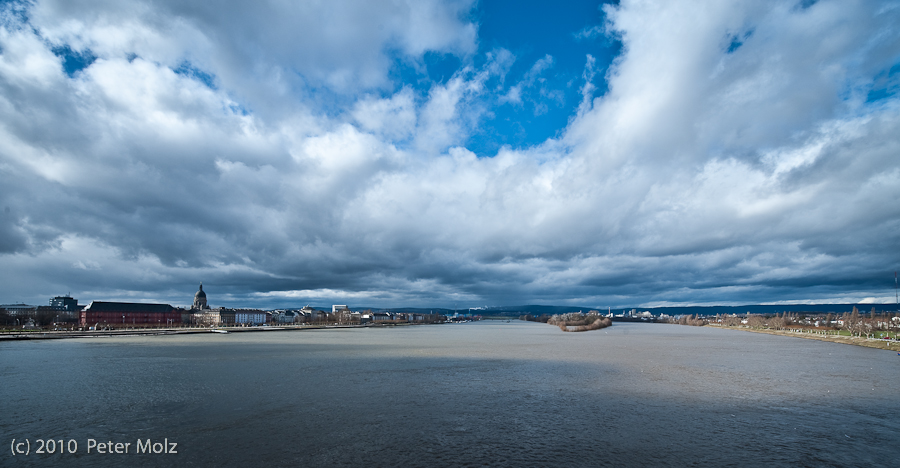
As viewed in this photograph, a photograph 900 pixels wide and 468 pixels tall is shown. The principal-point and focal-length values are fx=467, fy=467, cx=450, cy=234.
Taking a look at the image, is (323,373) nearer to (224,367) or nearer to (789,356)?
(224,367)

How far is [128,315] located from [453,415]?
167 meters

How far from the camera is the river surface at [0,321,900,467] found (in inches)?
669

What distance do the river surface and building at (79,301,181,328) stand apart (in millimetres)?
125166

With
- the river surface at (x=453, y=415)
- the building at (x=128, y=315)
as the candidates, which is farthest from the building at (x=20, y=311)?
the river surface at (x=453, y=415)

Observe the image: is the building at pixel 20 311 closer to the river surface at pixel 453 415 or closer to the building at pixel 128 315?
the building at pixel 128 315

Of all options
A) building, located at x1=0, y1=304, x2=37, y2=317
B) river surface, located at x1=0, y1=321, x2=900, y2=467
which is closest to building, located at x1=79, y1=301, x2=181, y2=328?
building, located at x1=0, y1=304, x2=37, y2=317

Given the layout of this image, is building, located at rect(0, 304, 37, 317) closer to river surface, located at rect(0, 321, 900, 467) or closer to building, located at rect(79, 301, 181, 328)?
building, located at rect(79, 301, 181, 328)

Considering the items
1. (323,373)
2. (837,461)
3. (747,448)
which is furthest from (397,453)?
(323,373)

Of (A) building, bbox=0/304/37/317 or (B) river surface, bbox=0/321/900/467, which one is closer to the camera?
(B) river surface, bbox=0/321/900/467

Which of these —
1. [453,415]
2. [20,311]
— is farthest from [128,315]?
[453,415]

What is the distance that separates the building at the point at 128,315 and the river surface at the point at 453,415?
125166mm

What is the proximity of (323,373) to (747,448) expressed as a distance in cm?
2854

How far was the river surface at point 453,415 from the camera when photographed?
55.8 feet

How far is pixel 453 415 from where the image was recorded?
74.6 feet
